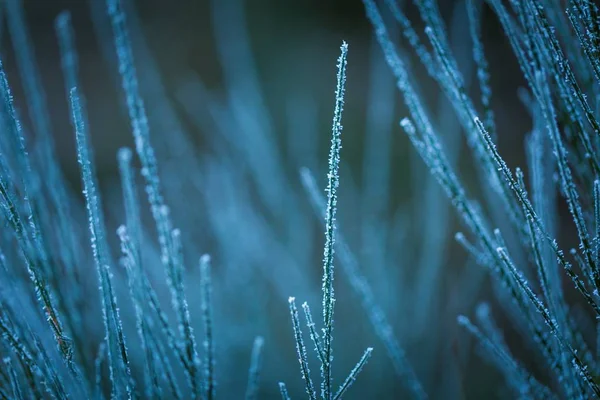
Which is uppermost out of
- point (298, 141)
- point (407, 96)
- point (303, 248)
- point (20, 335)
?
point (298, 141)

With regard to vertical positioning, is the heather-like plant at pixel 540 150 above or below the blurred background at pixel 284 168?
below

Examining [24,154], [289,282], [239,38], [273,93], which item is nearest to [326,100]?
[273,93]

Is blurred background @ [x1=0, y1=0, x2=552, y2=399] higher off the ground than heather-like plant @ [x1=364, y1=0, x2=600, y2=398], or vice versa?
blurred background @ [x1=0, y1=0, x2=552, y2=399]

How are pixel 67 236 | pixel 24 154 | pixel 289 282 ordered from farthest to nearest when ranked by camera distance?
pixel 289 282, pixel 67 236, pixel 24 154

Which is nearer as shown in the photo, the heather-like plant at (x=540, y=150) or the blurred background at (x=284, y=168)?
the heather-like plant at (x=540, y=150)

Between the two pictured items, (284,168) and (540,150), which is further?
(284,168)

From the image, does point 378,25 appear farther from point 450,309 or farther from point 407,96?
point 450,309

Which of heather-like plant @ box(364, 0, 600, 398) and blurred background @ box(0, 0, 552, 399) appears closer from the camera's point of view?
heather-like plant @ box(364, 0, 600, 398)

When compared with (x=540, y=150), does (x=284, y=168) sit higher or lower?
higher
